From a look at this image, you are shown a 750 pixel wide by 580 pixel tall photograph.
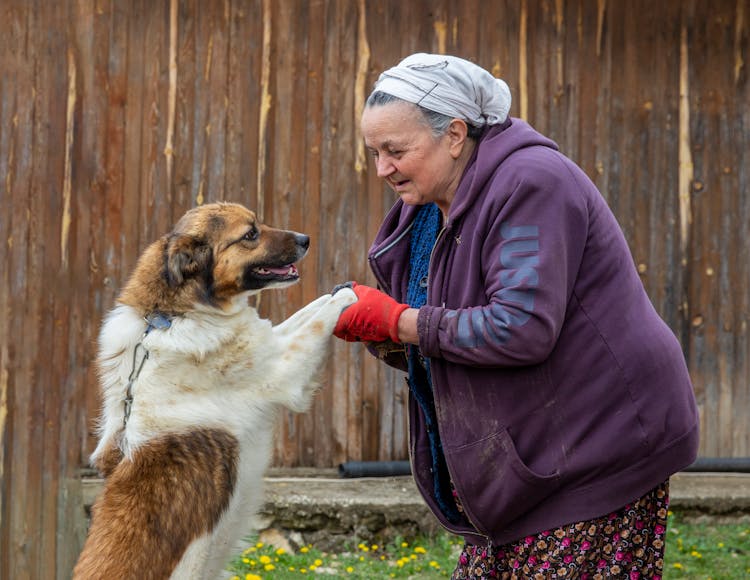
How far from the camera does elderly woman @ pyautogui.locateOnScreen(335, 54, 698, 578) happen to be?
2725mm

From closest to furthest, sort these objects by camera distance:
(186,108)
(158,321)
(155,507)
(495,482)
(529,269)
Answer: (529,269) → (495,482) → (155,507) → (158,321) → (186,108)

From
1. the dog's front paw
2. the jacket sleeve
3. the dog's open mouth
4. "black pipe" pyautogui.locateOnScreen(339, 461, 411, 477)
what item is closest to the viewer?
the jacket sleeve

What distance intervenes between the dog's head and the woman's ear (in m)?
1.33

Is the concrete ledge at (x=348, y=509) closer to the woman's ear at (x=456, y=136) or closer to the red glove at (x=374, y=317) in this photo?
the red glove at (x=374, y=317)

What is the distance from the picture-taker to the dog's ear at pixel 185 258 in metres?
3.88

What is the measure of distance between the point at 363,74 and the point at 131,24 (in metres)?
1.46

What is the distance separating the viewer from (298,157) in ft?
21.6

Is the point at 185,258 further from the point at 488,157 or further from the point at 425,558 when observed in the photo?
the point at 425,558

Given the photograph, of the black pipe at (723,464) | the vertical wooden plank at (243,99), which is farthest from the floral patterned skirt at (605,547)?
the black pipe at (723,464)

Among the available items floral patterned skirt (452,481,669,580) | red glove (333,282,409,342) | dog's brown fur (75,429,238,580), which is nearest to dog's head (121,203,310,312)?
dog's brown fur (75,429,238,580)

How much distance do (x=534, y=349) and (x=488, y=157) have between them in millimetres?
547

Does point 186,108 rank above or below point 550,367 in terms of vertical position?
above

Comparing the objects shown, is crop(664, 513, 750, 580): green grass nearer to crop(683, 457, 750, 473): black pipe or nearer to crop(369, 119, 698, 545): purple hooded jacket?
crop(683, 457, 750, 473): black pipe

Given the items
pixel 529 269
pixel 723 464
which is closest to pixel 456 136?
pixel 529 269
